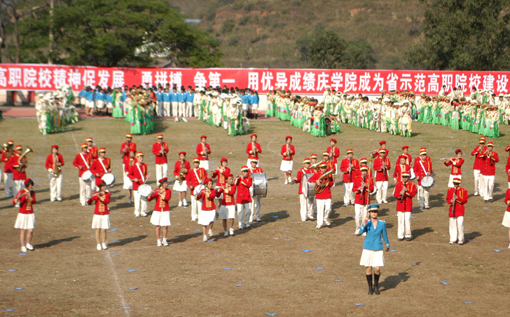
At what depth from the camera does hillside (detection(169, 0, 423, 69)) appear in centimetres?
8525

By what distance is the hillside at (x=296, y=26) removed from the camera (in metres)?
85.2

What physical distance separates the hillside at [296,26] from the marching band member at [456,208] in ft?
215

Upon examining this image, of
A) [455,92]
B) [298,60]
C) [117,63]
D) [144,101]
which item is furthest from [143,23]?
[298,60]

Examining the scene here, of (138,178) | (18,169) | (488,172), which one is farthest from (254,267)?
(488,172)

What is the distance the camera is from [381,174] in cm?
1838

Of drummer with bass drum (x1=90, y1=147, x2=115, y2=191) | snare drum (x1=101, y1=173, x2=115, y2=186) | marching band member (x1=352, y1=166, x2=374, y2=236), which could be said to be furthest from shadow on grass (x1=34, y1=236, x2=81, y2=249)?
marching band member (x1=352, y1=166, x2=374, y2=236)

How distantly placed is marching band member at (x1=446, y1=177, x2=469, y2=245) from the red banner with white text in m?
27.9

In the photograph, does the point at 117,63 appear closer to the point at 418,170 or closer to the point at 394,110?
the point at 394,110

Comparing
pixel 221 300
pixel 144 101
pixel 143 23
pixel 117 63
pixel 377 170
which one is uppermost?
pixel 143 23

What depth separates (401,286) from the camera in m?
11.6

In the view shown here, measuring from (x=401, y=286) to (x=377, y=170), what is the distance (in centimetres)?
713

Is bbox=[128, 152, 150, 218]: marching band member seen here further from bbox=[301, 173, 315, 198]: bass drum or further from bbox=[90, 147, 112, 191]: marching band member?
bbox=[301, 173, 315, 198]: bass drum

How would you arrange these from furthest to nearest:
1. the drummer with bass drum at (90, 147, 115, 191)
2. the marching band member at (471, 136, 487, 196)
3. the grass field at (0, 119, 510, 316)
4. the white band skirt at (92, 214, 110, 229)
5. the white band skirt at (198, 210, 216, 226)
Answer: the marching band member at (471, 136, 487, 196)
the drummer with bass drum at (90, 147, 115, 191)
the white band skirt at (198, 210, 216, 226)
the white band skirt at (92, 214, 110, 229)
the grass field at (0, 119, 510, 316)

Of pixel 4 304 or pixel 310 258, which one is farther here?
pixel 310 258
